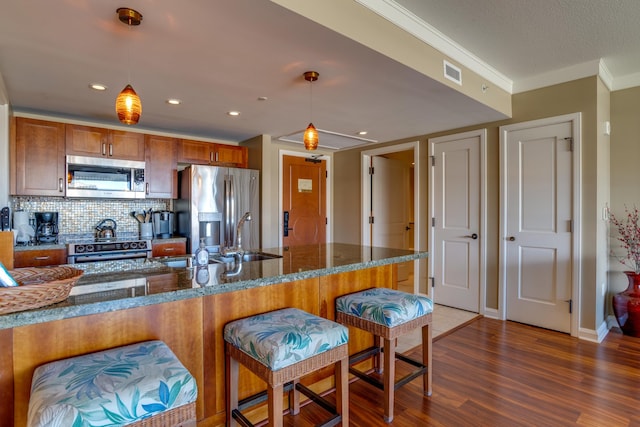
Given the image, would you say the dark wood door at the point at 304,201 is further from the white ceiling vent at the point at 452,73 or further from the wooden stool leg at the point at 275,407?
the wooden stool leg at the point at 275,407

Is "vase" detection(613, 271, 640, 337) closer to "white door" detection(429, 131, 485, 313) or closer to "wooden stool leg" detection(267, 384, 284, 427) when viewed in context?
"white door" detection(429, 131, 485, 313)

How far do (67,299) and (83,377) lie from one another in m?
0.29

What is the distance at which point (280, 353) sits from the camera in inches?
54.1

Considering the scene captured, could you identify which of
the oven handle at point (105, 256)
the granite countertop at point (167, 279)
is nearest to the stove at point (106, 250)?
the oven handle at point (105, 256)

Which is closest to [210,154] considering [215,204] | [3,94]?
[215,204]

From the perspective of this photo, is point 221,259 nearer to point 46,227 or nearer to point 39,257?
point 39,257

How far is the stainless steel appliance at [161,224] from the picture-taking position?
3.99 metres

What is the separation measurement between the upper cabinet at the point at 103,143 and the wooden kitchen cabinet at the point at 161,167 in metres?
0.10

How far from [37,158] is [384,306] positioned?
3515mm

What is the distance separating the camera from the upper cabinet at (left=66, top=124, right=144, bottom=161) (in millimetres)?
3422

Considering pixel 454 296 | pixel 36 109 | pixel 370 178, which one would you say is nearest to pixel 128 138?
pixel 36 109

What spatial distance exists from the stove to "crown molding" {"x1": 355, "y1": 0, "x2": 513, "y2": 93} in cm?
306

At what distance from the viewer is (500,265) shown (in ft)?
11.9

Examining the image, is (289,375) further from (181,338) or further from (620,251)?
(620,251)
